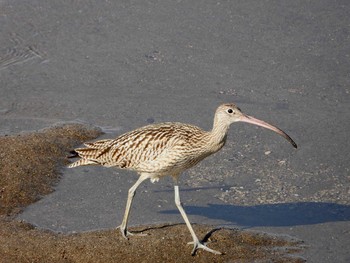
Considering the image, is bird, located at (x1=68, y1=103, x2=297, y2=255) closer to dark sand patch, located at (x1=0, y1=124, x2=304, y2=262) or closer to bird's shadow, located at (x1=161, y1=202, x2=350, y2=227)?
dark sand patch, located at (x1=0, y1=124, x2=304, y2=262)

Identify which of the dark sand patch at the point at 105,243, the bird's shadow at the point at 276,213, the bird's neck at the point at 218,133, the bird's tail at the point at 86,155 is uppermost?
the bird's neck at the point at 218,133

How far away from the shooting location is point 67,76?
37.6 ft

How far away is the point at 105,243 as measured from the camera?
8023 mm

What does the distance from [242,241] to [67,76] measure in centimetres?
422

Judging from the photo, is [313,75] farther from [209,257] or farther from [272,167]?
[209,257]

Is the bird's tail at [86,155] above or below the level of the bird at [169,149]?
below

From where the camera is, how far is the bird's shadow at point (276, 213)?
8609 millimetres

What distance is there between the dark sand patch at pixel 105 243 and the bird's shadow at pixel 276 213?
0.98 feet

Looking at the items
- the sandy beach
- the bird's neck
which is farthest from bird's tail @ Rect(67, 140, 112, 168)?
the bird's neck

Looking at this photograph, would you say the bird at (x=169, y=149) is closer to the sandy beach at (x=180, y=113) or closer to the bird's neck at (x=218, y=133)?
the bird's neck at (x=218, y=133)

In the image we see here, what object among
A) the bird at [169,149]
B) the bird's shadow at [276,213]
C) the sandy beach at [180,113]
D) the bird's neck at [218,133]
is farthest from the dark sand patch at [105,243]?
the bird's neck at [218,133]

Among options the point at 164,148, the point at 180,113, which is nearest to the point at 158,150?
the point at 164,148

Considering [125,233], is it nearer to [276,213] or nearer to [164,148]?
[164,148]

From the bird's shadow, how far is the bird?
0.52m
